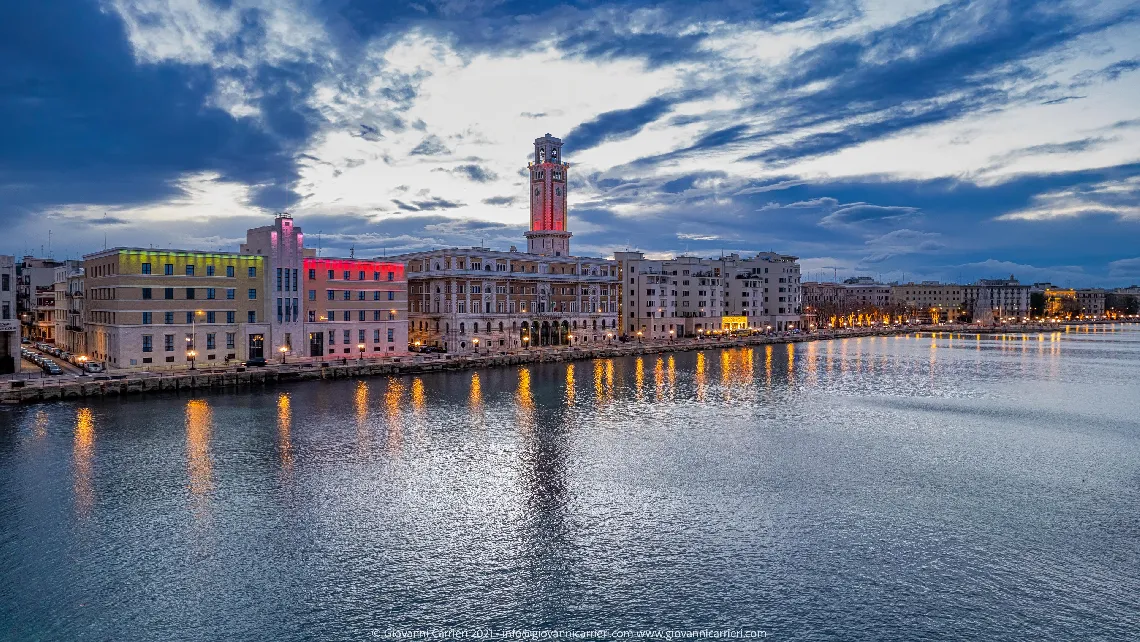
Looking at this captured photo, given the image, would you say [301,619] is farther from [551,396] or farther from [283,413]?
[551,396]

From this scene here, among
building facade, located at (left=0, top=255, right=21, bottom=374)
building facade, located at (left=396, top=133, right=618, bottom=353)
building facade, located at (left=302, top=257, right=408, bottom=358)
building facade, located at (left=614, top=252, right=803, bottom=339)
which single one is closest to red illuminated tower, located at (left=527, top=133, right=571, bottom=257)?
building facade, located at (left=396, top=133, right=618, bottom=353)

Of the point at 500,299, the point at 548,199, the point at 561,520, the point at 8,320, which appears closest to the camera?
the point at 561,520

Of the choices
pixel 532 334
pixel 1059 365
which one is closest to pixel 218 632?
pixel 532 334

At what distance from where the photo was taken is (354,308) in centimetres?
6975

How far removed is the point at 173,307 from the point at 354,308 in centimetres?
1587

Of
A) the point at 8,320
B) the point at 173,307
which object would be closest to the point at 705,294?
the point at 173,307

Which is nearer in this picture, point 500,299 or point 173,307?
point 173,307

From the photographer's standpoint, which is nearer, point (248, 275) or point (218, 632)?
point (218, 632)

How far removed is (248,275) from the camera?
62.3 meters

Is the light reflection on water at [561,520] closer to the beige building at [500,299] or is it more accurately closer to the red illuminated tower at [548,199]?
the beige building at [500,299]

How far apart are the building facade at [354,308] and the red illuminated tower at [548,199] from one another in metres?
34.9

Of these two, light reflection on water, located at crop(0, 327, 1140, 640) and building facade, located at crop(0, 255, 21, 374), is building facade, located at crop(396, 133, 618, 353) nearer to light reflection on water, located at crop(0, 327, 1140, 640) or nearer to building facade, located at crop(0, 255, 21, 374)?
light reflection on water, located at crop(0, 327, 1140, 640)

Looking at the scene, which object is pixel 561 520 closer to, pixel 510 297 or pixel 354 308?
pixel 354 308

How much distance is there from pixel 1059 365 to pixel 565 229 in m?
63.7
